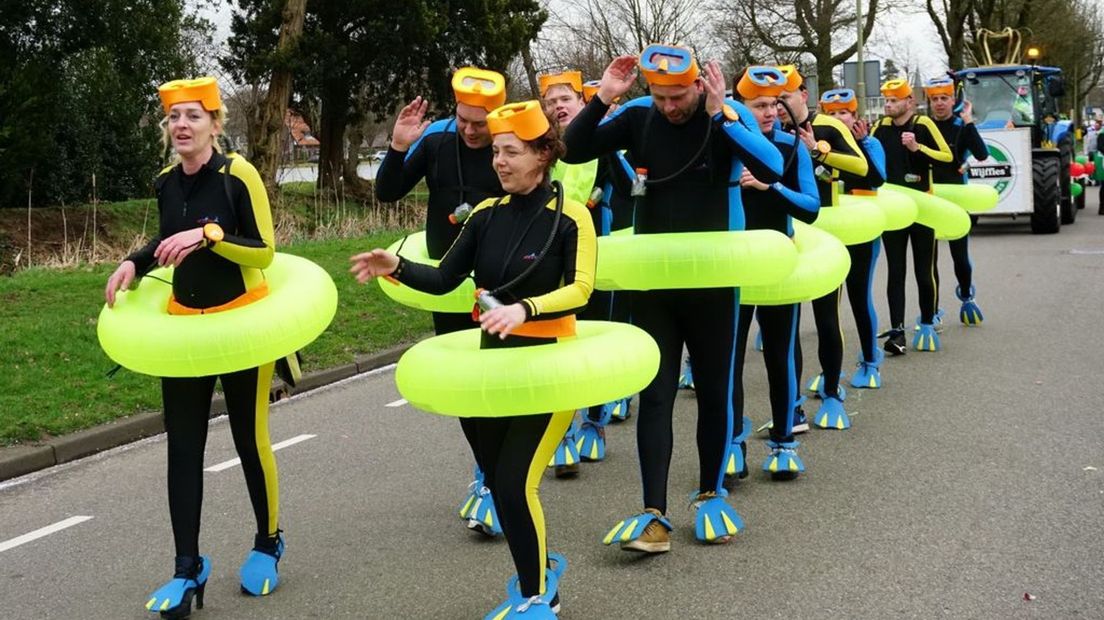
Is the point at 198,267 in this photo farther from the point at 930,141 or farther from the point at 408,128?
the point at 930,141

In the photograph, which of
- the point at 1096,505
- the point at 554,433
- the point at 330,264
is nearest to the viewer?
the point at 554,433

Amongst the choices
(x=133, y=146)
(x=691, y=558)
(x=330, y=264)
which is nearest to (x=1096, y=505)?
(x=691, y=558)

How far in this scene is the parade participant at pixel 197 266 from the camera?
4711 mm

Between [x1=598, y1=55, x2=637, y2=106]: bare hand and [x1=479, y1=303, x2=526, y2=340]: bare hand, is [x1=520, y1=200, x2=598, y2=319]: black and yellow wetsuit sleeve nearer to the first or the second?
[x1=479, y1=303, x2=526, y2=340]: bare hand

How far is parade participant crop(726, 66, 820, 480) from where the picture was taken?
5.99 m

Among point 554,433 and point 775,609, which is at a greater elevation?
point 554,433

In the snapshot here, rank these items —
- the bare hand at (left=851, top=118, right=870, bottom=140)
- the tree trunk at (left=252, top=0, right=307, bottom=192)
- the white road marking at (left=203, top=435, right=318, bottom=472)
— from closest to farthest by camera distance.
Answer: the white road marking at (left=203, top=435, right=318, bottom=472)
the bare hand at (left=851, top=118, right=870, bottom=140)
the tree trunk at (left=252, top=0, right=307, bottom=192)

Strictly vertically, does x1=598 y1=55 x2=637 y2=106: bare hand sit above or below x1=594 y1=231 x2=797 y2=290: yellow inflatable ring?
above

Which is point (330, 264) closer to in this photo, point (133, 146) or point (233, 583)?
point (233, 583)

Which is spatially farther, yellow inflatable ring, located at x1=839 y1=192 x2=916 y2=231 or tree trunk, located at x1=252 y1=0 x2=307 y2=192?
tree trunk, located at x1=252 y1=0 x2=307 y2=192

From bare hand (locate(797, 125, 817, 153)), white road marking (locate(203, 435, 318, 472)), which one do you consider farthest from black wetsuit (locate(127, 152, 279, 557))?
bare hand (locate(797, 125, 817, 153))

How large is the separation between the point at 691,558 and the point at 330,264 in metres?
10.6

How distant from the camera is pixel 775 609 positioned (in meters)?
4.64

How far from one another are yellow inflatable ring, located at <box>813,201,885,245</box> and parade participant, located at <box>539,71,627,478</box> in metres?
1.48
